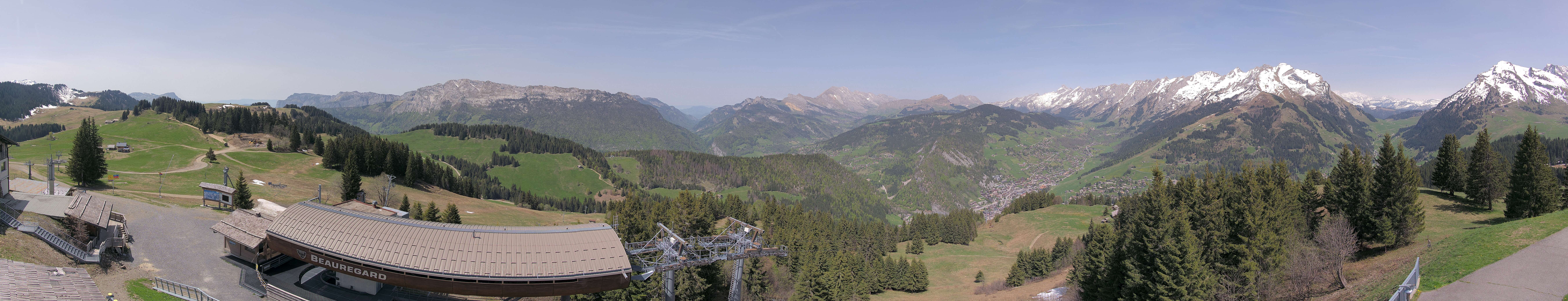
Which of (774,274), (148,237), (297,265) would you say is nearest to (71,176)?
(148,237)

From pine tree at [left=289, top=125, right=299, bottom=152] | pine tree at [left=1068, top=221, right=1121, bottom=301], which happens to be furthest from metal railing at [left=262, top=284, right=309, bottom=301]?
pine tree at [left=289, top=125, right=299, bottom=152]

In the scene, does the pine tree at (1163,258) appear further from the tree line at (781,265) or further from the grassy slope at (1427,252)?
the tree line at (781,265)

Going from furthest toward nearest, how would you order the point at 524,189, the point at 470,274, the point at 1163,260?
the point at 524,189, the point at 470,274, the point at 1163,260

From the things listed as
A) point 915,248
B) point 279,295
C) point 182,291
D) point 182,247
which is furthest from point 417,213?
point 915,248

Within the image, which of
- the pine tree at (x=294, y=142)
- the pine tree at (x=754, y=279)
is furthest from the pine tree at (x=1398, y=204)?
the pine tree at (x=294, y=142)

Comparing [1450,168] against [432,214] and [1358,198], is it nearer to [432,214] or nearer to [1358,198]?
[1358,198]

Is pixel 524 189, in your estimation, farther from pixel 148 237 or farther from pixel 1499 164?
pixel 1499 164

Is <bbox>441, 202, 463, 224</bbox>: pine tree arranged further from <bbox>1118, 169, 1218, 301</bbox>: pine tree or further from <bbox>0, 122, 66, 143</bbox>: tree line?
<bbox>0, 122, 66, 143</bbox>: tree line
